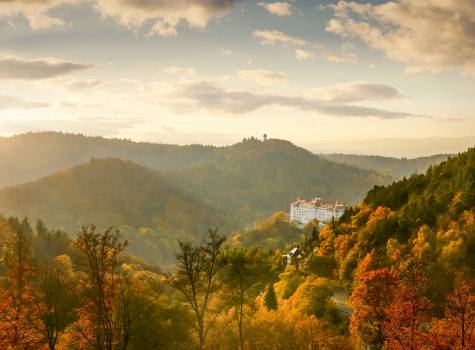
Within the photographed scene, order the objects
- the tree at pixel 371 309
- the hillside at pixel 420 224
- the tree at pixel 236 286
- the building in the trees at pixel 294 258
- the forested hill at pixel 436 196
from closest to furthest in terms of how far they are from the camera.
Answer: the tree at pixel 371 309 < the tree at pixel 236 286 < the hillside at pixel 420 224 < the forested hill at pixel 436 196 < the building in the trees at pixel 294 258

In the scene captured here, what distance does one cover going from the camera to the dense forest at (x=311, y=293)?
37.2 metres

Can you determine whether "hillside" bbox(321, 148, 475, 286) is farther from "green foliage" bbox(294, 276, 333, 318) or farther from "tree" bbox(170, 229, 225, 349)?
"tree" bbox(170, 229, 225, 349)

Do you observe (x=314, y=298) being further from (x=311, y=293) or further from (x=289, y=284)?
(x=289, y=284)

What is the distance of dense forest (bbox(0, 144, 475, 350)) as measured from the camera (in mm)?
37156

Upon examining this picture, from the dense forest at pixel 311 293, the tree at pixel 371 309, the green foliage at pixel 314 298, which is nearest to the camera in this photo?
the dense forest at pixel 311 293

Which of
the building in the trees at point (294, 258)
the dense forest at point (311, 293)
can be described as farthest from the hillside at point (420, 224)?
the building in the trees at point (294, 258)

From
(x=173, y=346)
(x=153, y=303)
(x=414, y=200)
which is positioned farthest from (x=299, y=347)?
(x=414, y=200)

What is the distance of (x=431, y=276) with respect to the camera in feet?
185

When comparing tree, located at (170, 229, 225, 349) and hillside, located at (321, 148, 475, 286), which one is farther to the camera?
hillside, located at (321, 148, 475, 286)

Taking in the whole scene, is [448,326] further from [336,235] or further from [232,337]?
[336,235]

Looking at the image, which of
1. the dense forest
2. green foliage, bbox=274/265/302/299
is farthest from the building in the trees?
green foliage, bbox=274/265/302/299

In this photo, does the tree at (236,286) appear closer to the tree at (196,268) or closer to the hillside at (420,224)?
the tree at (196,268)

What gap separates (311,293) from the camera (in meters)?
62.5

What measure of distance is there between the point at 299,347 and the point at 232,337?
947 centimetres
